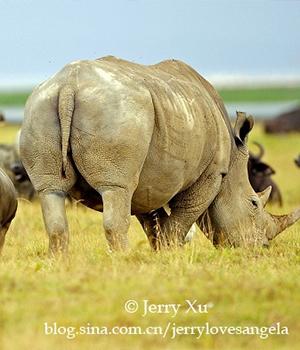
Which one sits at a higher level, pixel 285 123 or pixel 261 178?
pixel 261 178

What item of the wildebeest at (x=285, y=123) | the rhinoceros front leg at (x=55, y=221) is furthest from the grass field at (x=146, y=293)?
the wildebeest at (x=285, y=123)

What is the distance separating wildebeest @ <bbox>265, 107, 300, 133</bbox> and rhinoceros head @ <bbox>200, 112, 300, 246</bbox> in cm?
4859

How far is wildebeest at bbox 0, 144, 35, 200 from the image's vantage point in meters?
23.4

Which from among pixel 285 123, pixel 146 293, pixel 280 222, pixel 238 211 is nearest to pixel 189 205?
pixel 238 211

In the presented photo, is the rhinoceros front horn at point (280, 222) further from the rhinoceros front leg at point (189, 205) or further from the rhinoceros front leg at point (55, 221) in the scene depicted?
the rhinoceros front leg at point (55, 221)

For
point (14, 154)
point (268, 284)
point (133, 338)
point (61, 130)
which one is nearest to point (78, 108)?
point (61, 130)


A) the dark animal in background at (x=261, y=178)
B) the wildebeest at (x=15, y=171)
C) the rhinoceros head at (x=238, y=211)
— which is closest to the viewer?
the rhinoceros head at (x=238, y=211)

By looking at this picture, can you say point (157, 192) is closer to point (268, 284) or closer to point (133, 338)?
point (268, 284)

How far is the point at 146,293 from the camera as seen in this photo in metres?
8.77

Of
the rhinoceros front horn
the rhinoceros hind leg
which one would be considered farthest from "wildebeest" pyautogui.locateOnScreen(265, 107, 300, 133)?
the rhinoceros hind leg

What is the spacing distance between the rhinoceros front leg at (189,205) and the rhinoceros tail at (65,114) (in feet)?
7.88

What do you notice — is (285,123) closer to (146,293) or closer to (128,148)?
(128,148)

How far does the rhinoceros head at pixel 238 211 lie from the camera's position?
521 inches

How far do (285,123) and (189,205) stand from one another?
52.5 metres
